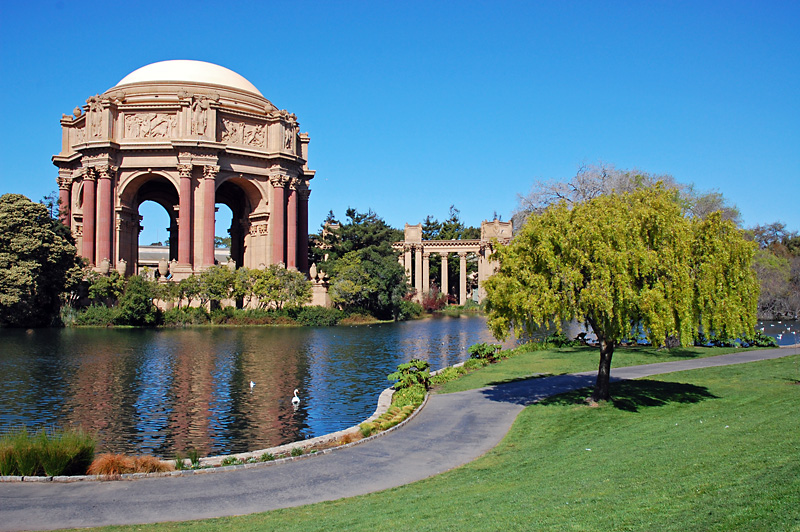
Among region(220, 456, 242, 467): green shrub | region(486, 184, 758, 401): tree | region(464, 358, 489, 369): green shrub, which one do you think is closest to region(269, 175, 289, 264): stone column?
region(464, 358, 489, 369): green shrub

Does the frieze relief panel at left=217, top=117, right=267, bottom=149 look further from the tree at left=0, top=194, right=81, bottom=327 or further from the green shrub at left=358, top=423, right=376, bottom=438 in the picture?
the green shrub at left=358, top=423, right=376, bottom=438

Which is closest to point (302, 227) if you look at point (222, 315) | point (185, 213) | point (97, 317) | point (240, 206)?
point (240, 206)

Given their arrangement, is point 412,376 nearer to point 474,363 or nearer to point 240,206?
point 474,363

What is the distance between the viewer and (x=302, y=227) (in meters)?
70.4

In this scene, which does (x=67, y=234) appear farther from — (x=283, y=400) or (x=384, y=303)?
(x=283, y=400)

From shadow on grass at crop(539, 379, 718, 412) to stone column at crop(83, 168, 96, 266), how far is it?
52382 mm

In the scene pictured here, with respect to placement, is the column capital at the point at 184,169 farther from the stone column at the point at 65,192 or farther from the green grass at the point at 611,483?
the green grass at the point at 611,483

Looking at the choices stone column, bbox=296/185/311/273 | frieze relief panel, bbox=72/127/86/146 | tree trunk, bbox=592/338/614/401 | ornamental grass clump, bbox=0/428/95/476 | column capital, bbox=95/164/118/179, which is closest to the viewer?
ornamental grass clump, bbox=0/428/95/476

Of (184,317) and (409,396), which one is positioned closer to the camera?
(409,396)

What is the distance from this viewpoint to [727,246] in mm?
15734

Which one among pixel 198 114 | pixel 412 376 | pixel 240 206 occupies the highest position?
pixel 198 114

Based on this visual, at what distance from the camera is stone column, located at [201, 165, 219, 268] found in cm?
5891

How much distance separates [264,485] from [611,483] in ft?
17.3

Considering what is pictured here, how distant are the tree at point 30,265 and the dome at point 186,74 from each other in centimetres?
1927
